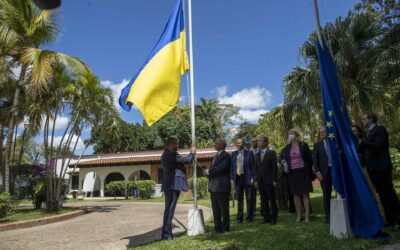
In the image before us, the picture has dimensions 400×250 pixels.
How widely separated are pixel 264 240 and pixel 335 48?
8.86 metres

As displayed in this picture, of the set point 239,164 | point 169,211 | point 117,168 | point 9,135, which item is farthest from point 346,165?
point 117,168

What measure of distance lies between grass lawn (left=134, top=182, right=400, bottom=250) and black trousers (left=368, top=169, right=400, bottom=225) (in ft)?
0.96

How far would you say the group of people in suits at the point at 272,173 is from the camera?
18.5 feet

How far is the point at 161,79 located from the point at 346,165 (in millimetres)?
3436

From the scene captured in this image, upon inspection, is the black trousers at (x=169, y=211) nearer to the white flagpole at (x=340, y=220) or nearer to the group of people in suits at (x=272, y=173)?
the group of people in suits at (x=272, y=173)

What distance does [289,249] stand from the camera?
4660mm

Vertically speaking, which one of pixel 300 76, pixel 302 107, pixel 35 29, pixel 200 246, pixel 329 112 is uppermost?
pixel 35 29

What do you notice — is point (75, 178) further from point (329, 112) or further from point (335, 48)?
point (329, 112)

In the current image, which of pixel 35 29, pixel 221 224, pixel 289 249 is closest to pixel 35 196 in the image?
pixel 35 29

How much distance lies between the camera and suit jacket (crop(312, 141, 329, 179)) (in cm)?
690

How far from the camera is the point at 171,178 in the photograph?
635 centimetres

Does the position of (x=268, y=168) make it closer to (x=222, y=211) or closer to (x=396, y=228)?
(x=222, y=211)

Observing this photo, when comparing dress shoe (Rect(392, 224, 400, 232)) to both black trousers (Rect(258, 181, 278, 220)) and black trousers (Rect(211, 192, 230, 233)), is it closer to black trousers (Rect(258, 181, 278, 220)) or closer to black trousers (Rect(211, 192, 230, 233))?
black trousers (Rect(258, 181, 278, 220))

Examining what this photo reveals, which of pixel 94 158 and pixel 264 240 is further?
pixel 94 158
